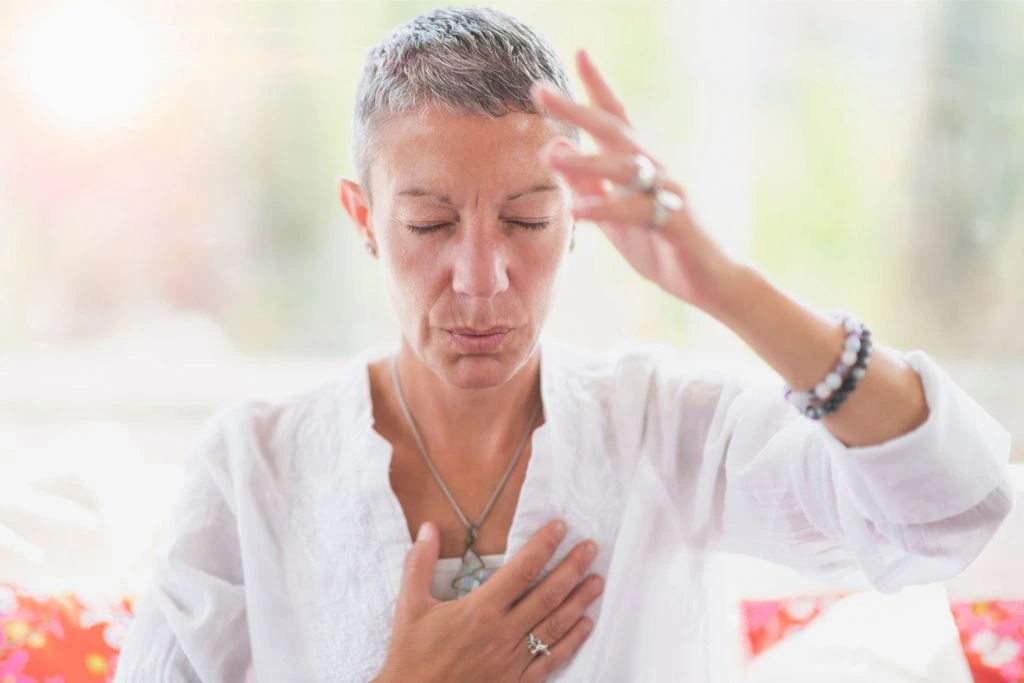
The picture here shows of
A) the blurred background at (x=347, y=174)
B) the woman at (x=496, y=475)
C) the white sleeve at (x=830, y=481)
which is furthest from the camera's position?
the blurred background at (x=347, y=174)

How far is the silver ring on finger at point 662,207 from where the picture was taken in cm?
89

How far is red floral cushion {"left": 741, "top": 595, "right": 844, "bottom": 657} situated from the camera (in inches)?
63.6

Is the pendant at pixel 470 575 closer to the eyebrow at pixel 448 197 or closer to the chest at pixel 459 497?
the chest at pixel 459 497

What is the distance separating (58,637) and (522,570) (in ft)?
2.70

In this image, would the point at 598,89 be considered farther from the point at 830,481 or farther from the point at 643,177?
the point at 830,481

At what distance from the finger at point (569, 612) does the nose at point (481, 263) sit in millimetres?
410

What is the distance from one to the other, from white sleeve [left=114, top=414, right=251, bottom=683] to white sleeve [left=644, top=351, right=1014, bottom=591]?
0.61 metres

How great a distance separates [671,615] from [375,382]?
21.7 inches

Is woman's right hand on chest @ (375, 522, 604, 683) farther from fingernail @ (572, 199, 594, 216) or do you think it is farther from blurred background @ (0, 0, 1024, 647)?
blurred background @ (0, 0, 1024, 647)

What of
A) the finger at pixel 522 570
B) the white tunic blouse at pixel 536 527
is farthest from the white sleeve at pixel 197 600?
the finger at pixel 522 570

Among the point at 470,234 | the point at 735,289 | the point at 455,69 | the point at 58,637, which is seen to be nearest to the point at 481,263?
the point at 470,234

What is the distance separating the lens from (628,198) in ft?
2.90

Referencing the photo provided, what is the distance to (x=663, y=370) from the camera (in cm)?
141

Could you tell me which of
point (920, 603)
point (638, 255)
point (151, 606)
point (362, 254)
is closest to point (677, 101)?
point (362, 254)
